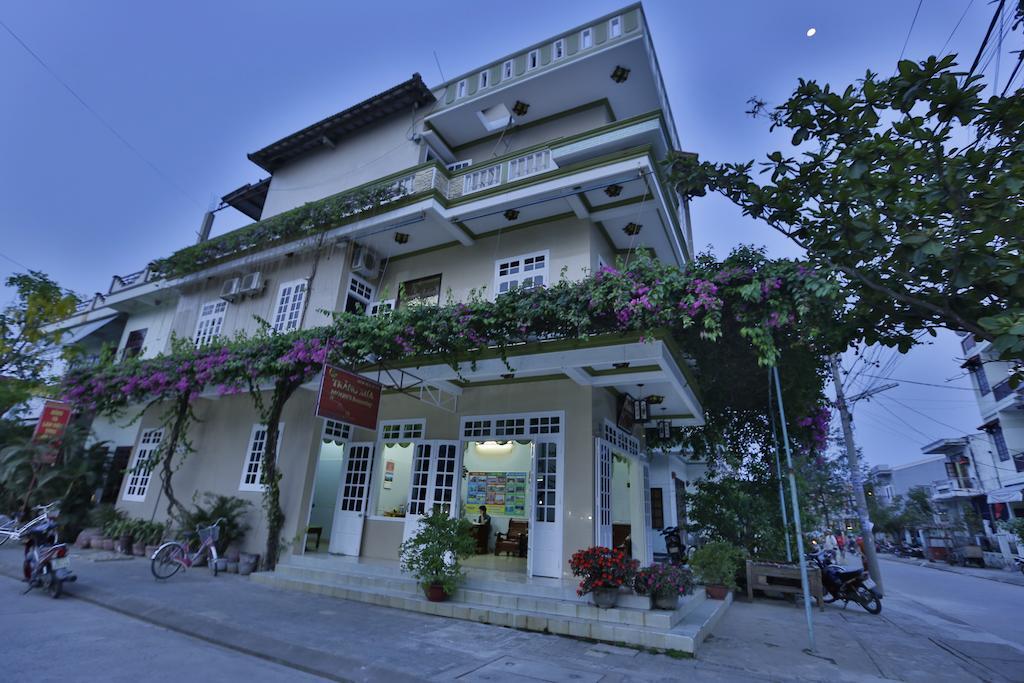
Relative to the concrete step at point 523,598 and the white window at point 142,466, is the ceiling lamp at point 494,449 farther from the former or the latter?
the white window at point 142,466

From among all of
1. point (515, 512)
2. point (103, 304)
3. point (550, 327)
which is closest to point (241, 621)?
point (550, 327)

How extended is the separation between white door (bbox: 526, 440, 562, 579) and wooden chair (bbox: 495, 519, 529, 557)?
2.80 meters

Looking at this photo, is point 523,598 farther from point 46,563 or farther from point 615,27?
point 615,27

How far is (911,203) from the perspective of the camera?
13.1 feet

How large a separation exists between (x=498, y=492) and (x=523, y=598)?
17.2 ft

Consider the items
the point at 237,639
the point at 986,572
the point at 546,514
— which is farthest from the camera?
the point at 986,572

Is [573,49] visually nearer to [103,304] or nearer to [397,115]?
[397,115]

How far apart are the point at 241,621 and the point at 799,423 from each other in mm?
10787

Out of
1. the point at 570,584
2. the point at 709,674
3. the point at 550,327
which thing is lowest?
the point at 709,674

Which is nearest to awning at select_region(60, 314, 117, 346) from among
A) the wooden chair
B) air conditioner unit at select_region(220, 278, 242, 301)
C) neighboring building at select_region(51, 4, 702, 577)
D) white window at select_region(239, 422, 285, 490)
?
neighboring building at select_region(51, 4, 702, 577)

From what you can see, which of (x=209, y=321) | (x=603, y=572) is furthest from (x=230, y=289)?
(x=603, y=572)

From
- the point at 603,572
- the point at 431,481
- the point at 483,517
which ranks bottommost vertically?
the point at 603,572

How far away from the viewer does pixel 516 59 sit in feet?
34.9

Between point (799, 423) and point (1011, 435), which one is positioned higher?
point (1011, 435)
